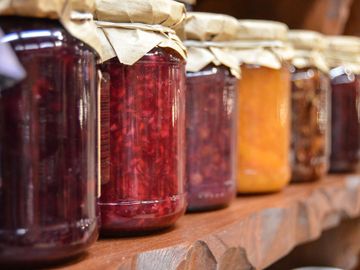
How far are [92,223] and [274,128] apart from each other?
559mm

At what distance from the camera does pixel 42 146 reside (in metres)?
0.61

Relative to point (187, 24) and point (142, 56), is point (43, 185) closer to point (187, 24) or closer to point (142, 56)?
point (142, 56)

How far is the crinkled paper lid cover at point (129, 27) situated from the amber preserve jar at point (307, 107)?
0.57 meters

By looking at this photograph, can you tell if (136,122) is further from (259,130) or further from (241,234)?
(259,130)

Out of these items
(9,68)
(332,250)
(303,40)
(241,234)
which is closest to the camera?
(9,68)

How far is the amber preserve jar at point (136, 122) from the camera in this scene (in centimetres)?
76

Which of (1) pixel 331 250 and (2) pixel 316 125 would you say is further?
(1) pixel 331 250

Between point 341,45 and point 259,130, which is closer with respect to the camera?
point 259,130

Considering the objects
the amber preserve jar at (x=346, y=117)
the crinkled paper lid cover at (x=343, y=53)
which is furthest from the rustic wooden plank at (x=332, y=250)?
the crinkled paper lid cover at (x=343, y=53)

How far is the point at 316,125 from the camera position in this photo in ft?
4.44

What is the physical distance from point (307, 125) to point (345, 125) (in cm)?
24

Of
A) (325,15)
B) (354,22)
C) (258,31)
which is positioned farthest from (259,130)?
(354,22)

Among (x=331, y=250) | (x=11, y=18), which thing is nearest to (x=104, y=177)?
(x=11, y=18)

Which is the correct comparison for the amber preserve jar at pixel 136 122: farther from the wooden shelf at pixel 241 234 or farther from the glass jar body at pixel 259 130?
the glass jar body at pixel 259 130
